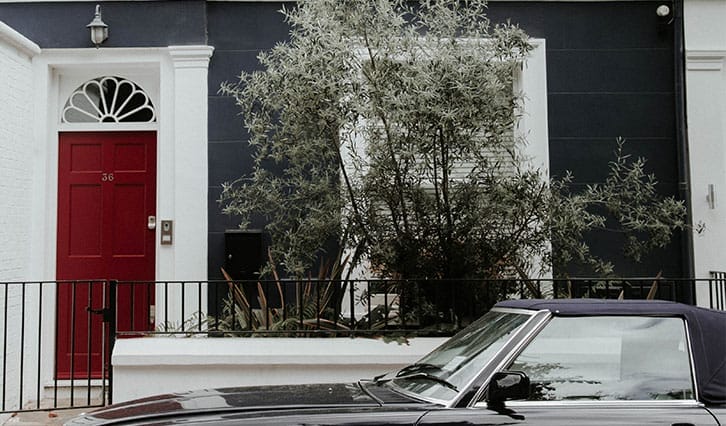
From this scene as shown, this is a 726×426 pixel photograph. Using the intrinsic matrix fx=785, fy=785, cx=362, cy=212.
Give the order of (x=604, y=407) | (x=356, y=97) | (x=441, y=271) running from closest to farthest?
1. (x=604, y=407)
2. (x=356, y=97)
3. (x=441, y=271)

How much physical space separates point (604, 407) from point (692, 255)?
17.1ft

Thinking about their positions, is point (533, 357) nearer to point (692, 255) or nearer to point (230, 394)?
point (230, 394)

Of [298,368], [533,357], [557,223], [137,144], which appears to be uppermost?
[137,144]

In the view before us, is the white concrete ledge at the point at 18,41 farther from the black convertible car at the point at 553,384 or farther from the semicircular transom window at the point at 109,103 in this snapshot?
the black convertible car at the point at 553,384

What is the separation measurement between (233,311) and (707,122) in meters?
5.44

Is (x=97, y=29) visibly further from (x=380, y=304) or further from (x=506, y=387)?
(x=506, y=387)

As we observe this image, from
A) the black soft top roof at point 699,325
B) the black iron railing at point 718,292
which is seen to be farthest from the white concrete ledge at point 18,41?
the black iron railing at point 718,292

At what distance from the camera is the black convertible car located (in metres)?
3.68

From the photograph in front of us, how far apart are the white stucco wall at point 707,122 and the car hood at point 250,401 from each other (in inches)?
215

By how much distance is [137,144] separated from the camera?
884 centimetres

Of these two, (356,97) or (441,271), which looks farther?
(441,271)

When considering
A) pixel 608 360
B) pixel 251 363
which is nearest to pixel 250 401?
pixel 608 360

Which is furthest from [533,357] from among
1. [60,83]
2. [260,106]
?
[60,83]

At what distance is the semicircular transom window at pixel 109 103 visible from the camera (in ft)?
29.2
